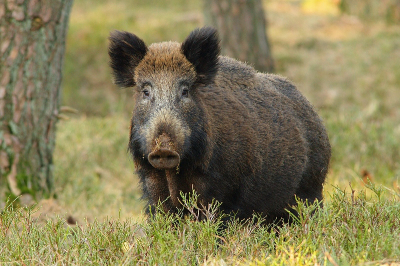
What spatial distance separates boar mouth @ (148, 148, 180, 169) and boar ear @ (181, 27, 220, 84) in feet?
3.11

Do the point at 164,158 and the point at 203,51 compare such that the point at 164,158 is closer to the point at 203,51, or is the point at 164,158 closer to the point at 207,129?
the point at 207,129

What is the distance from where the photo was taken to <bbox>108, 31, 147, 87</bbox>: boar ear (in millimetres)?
4562

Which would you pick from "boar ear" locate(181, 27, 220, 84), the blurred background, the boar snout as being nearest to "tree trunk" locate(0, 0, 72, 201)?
the blurred background

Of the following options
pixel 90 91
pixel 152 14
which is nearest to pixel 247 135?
pixel 90 91

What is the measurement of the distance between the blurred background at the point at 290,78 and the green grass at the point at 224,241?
173 centimetres

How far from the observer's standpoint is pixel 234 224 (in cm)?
410

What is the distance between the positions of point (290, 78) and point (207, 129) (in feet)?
27.8

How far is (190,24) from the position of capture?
1501 cm

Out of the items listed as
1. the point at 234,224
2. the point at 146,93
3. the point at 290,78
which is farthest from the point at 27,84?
the point at 290,78

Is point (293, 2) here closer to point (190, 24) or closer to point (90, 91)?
point (190, 24)

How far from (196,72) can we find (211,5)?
5810mm

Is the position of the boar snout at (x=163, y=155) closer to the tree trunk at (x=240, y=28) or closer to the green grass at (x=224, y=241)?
the green grass at (x=224, y=241)

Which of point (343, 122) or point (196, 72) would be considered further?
point (343, 122)

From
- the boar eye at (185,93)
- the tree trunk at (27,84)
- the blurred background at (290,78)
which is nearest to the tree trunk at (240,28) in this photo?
the blurred background at (290,78)
